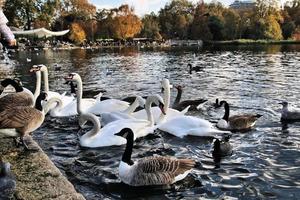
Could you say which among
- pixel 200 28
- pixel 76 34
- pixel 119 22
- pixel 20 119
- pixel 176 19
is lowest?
pixel 76 34

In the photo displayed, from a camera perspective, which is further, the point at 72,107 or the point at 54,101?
the point at 72,107

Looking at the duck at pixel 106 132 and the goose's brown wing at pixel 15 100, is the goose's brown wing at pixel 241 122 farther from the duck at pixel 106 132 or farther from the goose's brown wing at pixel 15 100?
the goose's brown wing at pixel 15 100

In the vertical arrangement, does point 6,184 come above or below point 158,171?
above

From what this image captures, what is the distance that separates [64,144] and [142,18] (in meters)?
134

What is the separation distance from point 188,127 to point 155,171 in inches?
154

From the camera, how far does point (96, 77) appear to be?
28828 mm

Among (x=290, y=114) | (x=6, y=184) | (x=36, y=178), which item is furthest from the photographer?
(x=290, y=114)

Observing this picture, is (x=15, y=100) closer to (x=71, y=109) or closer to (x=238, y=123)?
(x=71, y=109)

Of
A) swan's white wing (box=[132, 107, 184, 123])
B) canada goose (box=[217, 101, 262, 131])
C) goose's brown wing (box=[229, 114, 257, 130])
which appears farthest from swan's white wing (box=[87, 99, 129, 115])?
goose's brown wing (box=[229, 114, 257, 130])

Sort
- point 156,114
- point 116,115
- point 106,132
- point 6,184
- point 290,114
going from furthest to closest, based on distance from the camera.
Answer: point 290,114, point 156,114, point 116,115, point 106,132, point 6,184

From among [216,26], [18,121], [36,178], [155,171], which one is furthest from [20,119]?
[216,26]

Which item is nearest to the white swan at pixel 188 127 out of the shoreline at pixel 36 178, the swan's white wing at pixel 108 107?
the swan's white wing at pixel 108 107

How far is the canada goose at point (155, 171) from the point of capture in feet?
25.5

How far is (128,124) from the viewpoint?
36.0 ft
